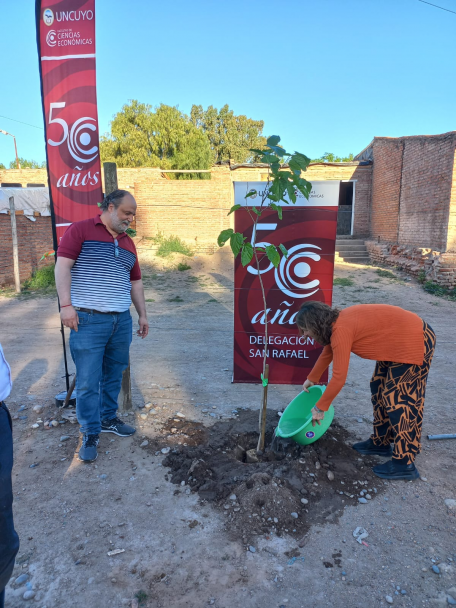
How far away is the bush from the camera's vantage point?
11499 mm

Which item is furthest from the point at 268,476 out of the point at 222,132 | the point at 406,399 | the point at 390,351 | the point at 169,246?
the point at 222,132

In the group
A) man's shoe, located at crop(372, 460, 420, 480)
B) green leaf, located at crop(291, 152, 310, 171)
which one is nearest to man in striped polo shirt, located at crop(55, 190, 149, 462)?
green leaf, located at crop(291, 152, 310, 171)

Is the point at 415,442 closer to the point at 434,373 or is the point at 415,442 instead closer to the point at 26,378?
the point at 434,373

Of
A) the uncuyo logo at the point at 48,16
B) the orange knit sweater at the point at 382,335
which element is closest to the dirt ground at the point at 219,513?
the orange knit sweater at the point at 382,335

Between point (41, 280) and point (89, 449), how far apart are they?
9847mm

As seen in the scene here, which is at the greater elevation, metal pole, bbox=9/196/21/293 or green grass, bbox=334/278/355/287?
metal pole, bbox=9/196/21/293

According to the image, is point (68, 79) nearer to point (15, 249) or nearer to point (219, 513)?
point (219, 513)

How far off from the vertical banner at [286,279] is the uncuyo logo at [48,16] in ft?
7.27

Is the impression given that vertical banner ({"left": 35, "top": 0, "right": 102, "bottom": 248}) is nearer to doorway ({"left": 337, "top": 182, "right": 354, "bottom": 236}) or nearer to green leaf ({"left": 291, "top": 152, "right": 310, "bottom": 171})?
green leaf ({"left": 291, "top": 152, "right": 310, "bottom": 171})

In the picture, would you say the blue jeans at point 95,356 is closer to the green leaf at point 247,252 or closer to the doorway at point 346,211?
the green leaf at point 247,252

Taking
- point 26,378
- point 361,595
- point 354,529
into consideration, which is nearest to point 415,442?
point 354,529

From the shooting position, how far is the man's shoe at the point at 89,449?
3127 millimetres

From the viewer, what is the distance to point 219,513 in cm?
258

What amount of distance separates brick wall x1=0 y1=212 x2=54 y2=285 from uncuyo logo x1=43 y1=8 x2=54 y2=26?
8.65 meters
